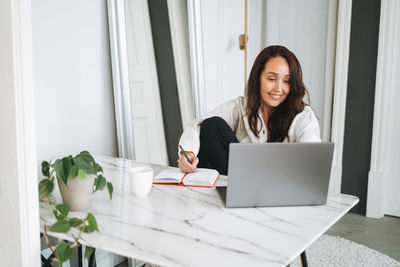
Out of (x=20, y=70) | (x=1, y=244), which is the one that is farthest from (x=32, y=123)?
(x=1, y=244)

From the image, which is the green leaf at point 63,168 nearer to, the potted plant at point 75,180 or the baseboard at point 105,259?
the potted plant at point 75,180

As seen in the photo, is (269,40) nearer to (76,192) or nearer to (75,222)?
(76,192)

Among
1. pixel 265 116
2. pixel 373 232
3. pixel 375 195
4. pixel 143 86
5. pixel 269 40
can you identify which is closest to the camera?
pixel 265 116

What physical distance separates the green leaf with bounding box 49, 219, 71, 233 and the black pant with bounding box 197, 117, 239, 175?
1.04 m

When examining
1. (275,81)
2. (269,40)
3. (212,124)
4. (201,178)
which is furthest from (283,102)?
(269,40)

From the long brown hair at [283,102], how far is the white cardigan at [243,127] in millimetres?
32

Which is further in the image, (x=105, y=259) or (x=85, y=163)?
(x=105, y=259)

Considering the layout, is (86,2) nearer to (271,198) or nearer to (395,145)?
(271,198)

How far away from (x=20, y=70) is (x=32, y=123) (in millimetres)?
124

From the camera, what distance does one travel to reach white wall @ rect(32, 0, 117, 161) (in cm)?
166

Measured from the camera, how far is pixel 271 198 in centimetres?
107

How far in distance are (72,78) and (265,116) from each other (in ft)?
3.42

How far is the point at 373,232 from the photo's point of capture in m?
2.48

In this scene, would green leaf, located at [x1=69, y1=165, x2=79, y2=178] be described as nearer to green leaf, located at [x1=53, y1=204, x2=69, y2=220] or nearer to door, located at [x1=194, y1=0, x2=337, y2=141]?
green leaf, located at [x1=53, y1=204, x2=69, y2=220]
